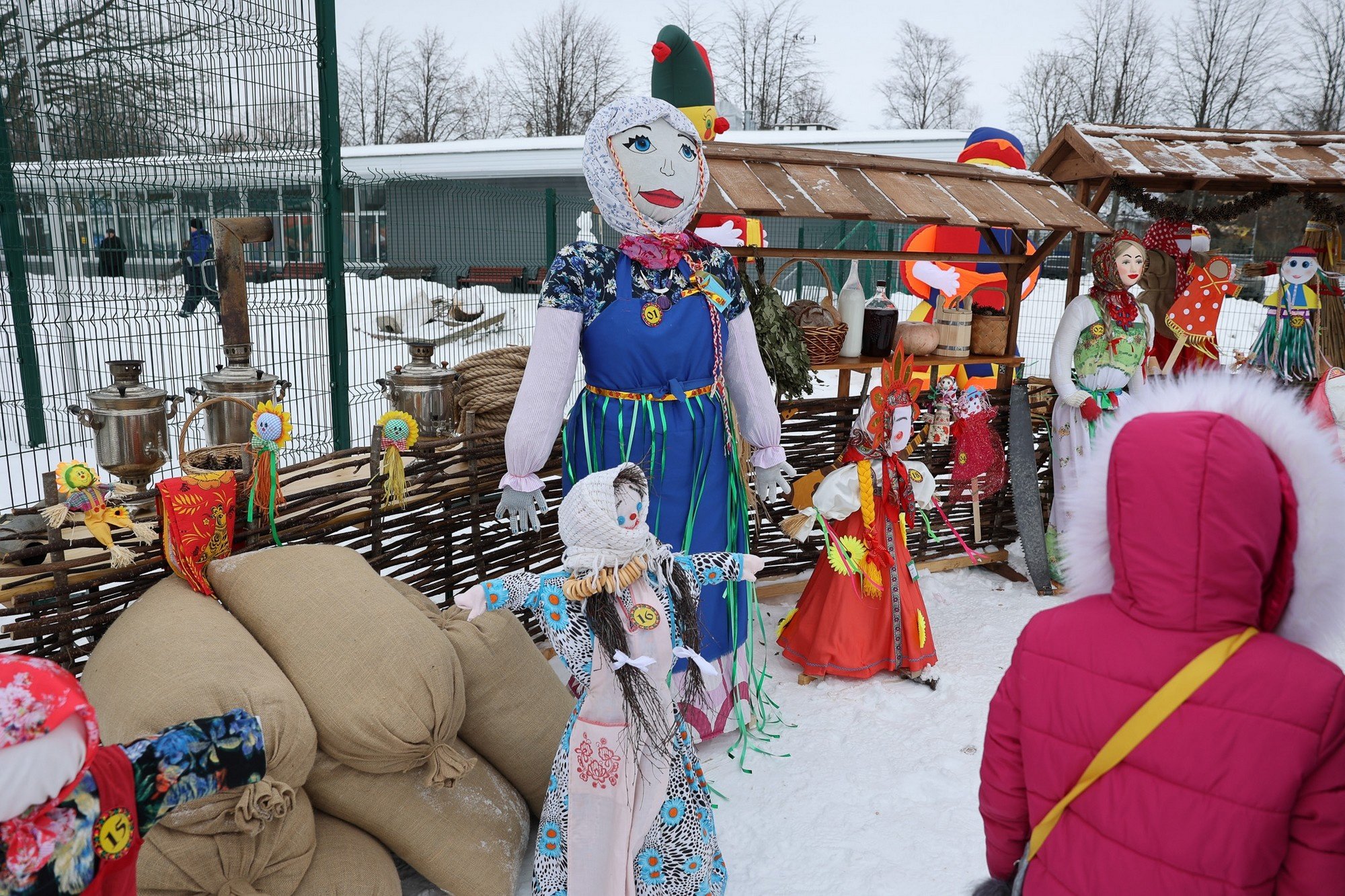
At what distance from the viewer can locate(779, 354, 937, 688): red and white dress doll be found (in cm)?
362

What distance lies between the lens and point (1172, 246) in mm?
5758

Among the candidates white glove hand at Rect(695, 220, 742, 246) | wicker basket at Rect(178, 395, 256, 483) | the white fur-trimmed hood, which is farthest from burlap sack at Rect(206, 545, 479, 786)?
white glove hand at Rect(695, 220, 742, 246)

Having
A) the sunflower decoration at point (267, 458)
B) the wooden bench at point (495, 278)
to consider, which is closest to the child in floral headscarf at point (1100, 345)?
the sunflower decoration at point (267, 458)

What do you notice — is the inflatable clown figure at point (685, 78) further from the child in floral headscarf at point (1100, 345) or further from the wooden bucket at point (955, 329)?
the child in floral headscarf at point (1100, 345)

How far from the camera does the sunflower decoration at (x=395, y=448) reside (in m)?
3.15

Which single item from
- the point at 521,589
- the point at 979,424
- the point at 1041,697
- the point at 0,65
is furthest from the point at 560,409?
the point at 0,65

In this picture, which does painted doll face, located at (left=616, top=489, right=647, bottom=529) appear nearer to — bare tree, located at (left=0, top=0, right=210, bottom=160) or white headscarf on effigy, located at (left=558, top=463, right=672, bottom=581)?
white headscarf on effigy, located at (left=558, top=463, right=672, bottom=581)

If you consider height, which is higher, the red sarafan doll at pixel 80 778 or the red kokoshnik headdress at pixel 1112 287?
the red kokoshnik headdress at pixel 1112 287

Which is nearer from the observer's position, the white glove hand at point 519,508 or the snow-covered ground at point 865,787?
the snow-covered ground at point 865,787

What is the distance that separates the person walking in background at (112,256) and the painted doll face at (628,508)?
14.1ft

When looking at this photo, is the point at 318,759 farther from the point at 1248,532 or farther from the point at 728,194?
the point at 728,194

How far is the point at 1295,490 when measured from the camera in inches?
51.2

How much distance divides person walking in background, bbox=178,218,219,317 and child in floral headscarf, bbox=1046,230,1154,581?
443cm

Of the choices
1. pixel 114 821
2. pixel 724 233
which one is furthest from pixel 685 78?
pixel 114 821
